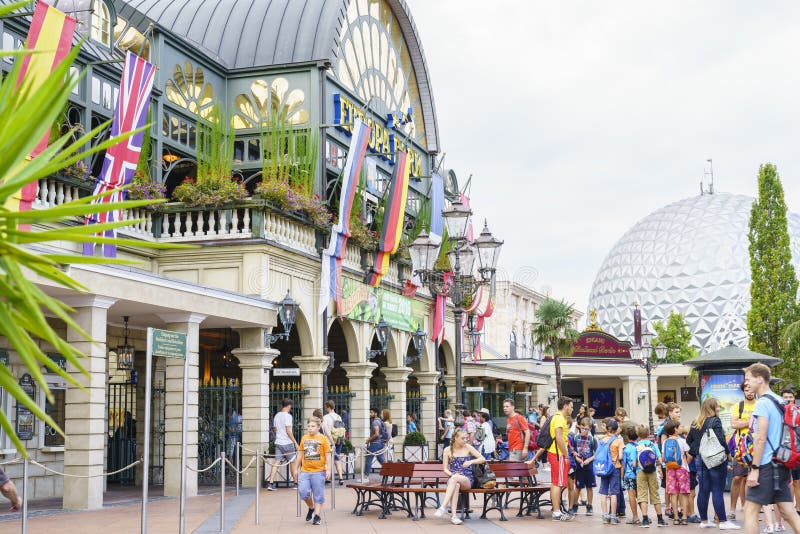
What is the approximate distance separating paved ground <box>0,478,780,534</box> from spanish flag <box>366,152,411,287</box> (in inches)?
499

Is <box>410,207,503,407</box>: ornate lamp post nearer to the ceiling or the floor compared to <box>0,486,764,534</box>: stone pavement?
nearer to the ceiling

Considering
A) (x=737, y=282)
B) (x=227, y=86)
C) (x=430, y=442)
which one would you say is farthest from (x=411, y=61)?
(x=737, y=282)

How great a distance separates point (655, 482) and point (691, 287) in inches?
3350

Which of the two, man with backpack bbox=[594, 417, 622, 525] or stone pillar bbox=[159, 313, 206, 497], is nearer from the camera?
man with backpack bbox=[594, 417, 622, 525]

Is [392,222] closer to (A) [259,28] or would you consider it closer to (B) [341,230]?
(B) [341,230]

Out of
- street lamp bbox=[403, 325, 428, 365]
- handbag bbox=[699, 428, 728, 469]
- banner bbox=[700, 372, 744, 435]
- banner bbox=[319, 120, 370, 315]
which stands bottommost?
handbag bbox=[699, 428, 728, 469]

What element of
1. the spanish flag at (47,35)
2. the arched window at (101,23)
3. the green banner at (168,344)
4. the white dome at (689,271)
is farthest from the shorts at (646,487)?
the white dome at (689,271)

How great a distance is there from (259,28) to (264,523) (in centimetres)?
1959

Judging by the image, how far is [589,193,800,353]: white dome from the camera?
9475 cm

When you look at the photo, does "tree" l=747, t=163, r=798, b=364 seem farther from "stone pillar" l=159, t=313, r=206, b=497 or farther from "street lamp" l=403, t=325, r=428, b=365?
"stone pillar" l=159, t=313, r=206, b=497

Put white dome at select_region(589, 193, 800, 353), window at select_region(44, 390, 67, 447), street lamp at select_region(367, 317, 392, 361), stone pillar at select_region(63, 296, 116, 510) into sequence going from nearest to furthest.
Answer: stone pillar at select_region(63, 296, 116, 510) → window at select_region(44, 390, 67, 447) → street lamp at select_region(367, 317, 392, 361) → white dome at select_region(589, 193, 800, 353)

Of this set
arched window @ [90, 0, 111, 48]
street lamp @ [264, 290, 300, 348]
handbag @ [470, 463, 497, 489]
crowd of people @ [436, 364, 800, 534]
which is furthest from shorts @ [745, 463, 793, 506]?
arched window @ [90, 0, 111, 48]

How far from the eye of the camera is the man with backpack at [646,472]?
15.8 metres

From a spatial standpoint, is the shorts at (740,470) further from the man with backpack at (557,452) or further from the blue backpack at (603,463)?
the man with backpack at (557,452)
